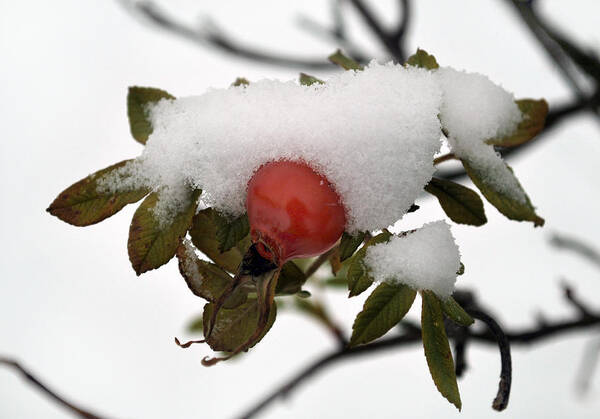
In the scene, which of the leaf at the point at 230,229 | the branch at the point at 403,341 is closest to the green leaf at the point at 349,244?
the leaf at the point at 230,229

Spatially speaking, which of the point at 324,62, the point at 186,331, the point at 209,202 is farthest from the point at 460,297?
the point at 324,62

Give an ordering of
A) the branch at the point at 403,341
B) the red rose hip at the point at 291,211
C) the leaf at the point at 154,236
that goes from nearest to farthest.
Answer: the red rose hip at the point at 291,211 → the leaf at the point at 154,236 → the branch at the point at 403,341

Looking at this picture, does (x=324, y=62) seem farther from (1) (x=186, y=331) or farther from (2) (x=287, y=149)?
(2) (x=287, y=149)

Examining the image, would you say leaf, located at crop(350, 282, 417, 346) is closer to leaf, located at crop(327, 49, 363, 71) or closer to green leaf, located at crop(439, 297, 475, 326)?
green leaf, located at crop(439, 297, 475, 326)

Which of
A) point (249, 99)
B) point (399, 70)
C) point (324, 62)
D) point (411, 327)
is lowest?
point (411, 327)

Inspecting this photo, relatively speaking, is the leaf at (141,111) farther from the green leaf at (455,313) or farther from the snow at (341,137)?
the green leaf at (455,313)

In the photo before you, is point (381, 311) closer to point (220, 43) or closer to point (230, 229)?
point (230, 229)
